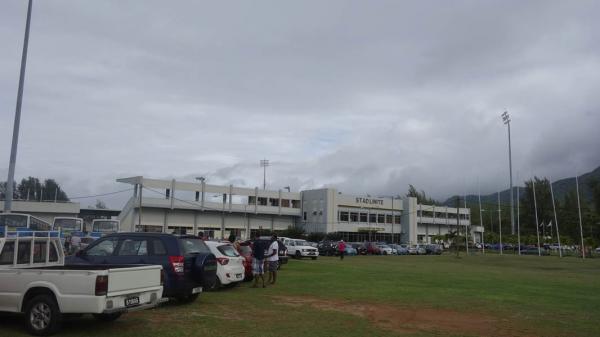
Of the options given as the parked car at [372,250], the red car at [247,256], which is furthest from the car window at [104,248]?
the parked car at [372,250]

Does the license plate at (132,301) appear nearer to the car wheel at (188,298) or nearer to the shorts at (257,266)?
the car wheel at (188,298)

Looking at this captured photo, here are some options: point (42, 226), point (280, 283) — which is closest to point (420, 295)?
point (280, 283)

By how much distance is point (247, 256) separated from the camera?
1866 cm

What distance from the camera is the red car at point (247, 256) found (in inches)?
718

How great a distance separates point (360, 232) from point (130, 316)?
79520 millimetres

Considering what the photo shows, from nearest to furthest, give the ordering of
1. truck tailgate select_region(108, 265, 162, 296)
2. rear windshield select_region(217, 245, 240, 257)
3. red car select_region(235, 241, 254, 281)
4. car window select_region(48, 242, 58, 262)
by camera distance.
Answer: truck tailgate select_region(108, 265, 162, 296)
car window select_region(48, 242, 58, 262)
rear windshield select_region(217, 245, 240, 257)
red car select_region(235, 241, 254, 281)

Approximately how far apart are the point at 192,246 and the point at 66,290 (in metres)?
4.31

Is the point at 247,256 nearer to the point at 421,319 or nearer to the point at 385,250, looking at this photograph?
the point at 421,319

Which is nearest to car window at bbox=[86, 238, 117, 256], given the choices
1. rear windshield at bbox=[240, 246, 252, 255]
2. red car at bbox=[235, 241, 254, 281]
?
red car at bbox=[235, 241, 254, 281]

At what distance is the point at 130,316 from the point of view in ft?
34.6

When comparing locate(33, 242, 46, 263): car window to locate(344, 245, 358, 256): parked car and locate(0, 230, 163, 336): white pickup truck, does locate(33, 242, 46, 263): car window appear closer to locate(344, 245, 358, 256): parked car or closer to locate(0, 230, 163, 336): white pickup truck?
locate(0, 230, 163, 336): white pickup truck

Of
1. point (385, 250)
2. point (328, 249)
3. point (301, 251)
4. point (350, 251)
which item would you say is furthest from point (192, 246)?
point (385, 250)

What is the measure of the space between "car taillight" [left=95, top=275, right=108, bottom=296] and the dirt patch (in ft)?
16.8

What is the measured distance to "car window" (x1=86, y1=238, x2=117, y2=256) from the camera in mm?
12360
